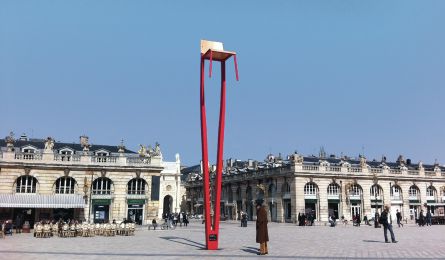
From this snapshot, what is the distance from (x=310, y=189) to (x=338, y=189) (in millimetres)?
4841

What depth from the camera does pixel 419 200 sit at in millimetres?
67312

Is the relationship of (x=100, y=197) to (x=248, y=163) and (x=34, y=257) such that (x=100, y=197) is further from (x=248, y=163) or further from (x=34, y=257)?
(x=248, y=163)

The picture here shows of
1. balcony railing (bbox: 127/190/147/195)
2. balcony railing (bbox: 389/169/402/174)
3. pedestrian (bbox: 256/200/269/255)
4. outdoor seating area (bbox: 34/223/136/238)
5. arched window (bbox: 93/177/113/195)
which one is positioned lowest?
outdoor seating area (bbox: 34/223/136/238)

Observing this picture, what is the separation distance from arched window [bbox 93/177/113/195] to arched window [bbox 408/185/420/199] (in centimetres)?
4676

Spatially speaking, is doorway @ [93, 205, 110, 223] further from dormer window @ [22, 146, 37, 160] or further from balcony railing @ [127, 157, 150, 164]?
dormer window @ [22, 146, 37, 160]

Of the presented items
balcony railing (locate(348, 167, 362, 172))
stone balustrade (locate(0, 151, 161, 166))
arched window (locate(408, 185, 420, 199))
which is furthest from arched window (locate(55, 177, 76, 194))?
arched window (locate(408, 185, 420, 199))

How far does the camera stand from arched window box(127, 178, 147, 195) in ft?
155

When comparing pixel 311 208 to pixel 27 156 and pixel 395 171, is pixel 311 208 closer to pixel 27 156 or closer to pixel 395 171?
pixel 395 171

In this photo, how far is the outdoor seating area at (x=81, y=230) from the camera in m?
29.2

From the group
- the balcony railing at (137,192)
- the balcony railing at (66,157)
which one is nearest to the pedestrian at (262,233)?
the balcony railing at (137,192)

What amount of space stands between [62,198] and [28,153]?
19.9 feet

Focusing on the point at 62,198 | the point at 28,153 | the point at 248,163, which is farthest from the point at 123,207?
the point at 248,163

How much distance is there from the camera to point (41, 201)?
41969 mm

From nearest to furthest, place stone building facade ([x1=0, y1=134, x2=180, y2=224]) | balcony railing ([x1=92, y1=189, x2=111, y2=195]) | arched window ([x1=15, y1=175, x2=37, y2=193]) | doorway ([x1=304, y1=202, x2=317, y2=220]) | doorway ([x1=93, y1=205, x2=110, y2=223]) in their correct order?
stone building facade ([x1=0, y1=134, x2=180, y2=224]), arched window ([x1=15, y1=175, x2=37, y2=193]), doorway ([x1=93, y1=205, x2=110, y2=223]), balcony railing ([x1=92, y1=189, x2=111, y2=195]), doorway ([x1=304, y1=202, x2=317, y2=220])
